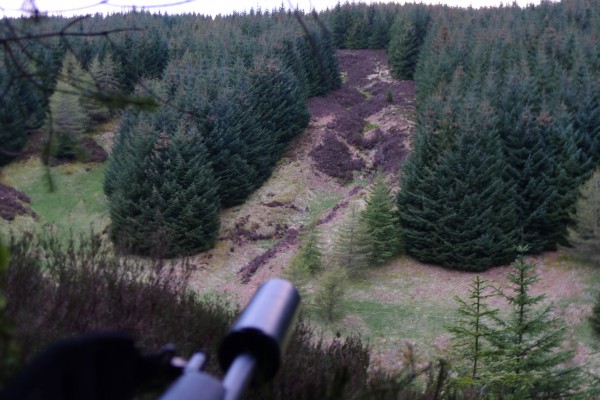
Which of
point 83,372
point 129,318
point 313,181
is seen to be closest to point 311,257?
point 313,181

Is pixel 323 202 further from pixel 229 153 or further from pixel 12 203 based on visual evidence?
pixel 12 203

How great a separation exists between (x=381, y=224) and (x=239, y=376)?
889 inches

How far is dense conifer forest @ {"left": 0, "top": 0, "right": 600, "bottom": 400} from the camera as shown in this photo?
4568mm

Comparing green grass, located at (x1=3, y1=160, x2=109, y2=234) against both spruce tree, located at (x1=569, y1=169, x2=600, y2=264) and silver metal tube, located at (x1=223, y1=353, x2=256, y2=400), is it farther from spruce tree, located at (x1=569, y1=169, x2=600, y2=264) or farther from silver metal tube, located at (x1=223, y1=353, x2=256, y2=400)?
silver metal tube, located at (x1=223, y1=353, x2=256, y2=400)

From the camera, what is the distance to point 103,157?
34.0m

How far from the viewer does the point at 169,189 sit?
76.3ft

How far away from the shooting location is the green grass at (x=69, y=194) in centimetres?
2692

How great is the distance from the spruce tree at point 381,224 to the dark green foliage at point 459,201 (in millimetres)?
555

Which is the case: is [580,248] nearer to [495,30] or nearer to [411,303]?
[411,303]

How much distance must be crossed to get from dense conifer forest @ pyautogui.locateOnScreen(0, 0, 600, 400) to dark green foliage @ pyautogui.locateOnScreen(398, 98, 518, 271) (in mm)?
81

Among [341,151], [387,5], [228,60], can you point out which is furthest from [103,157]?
[387,5]

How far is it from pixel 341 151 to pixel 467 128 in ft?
39.1

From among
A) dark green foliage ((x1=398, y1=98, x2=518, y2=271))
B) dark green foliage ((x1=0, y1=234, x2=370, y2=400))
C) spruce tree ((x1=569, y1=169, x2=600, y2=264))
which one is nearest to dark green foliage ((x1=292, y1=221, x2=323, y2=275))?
dark green foliage ((x1=398, y1=98, x2=518, y2=271))

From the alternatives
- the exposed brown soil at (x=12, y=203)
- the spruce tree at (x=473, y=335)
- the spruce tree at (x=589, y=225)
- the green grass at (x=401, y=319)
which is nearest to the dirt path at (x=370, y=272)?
the green grass at (x=401, y=319)
